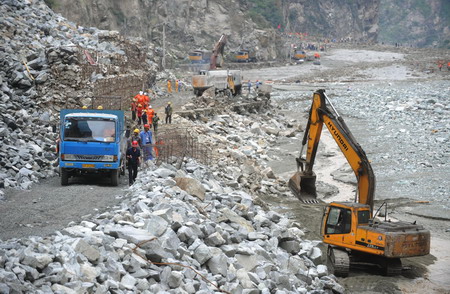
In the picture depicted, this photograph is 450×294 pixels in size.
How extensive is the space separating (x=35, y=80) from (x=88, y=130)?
9345 millimetres

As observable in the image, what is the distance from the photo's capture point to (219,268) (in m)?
10.8

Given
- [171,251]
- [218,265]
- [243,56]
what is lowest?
[218,265]

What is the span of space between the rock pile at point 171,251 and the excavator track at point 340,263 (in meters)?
0.42

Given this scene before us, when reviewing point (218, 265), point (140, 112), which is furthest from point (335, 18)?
point (218, 265)

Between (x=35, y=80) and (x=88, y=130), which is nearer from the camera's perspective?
(x=88, y=130)

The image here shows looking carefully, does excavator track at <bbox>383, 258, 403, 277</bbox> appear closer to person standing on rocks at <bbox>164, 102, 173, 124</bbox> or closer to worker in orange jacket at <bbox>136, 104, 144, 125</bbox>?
worker in orange jacket at <bbox>136, 104, 144, 125</bbox>

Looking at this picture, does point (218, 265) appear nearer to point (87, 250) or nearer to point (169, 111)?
point (87, 250)

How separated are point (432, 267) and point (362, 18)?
15467cm

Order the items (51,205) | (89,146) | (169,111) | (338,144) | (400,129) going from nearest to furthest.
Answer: (51,205), (89,146), (338,144), (169,111), (400,129)

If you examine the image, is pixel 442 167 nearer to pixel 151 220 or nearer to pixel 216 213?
pixel 216 213

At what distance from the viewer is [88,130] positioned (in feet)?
51.5

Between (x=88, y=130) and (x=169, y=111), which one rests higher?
(x=88, y=130)

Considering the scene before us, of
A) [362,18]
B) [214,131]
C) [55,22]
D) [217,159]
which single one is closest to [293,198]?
[217,159]

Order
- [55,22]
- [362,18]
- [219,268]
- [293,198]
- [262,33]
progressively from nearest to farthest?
[219,268] → [293,198] → [55,22] → [262,33] → [362,18]
